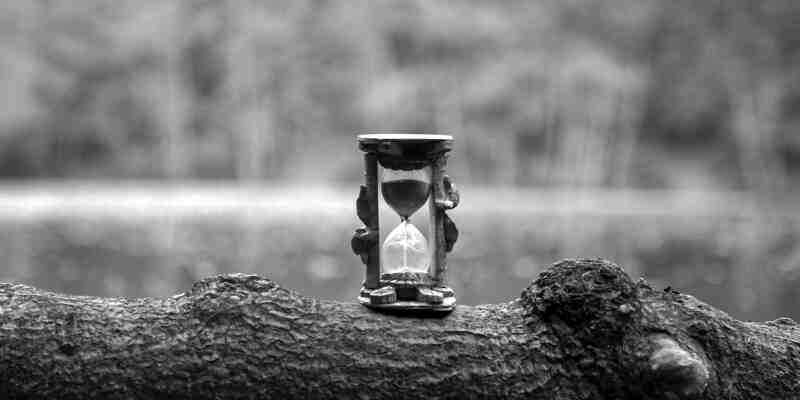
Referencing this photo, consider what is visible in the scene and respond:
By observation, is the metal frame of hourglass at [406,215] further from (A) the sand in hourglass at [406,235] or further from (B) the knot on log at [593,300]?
(B) the knot on log at [593,300]

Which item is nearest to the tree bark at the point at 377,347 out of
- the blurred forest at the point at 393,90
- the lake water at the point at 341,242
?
the lake water at the point at 341,242

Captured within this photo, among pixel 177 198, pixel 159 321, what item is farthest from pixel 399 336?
pixel 177 198

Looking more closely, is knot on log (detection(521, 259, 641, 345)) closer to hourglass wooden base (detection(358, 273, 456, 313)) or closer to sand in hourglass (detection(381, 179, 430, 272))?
hourglass wooden base (detection(358, 273, 456, 313))

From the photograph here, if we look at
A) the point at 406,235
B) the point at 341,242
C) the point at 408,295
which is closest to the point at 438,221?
the point at 406,235

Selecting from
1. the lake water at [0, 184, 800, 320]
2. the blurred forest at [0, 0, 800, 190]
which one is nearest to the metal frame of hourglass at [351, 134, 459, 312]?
the lake water at [0, 184, 800, 320]

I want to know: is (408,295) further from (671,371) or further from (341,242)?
A: (341,242)

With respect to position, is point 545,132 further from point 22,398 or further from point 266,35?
point 22,398
